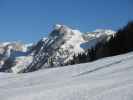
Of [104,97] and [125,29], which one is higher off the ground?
[125,29]

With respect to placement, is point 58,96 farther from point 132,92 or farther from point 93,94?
point 132,92

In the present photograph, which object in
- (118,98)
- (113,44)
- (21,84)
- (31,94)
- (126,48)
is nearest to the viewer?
(118,98)

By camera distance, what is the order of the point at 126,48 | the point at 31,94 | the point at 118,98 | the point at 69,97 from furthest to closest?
the point at 126,48 → the point at 31,94 → the point at 69,97 → the point at 118,98

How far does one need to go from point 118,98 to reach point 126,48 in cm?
5562

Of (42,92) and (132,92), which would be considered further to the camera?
(42,92)

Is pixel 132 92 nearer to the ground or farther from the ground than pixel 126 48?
nearer to the ground

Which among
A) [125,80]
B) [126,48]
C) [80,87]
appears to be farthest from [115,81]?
[126,48]

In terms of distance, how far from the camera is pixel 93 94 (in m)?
8.82

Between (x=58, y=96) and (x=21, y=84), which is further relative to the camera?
(x=21, y=84)

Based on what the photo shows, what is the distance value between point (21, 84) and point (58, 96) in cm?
491

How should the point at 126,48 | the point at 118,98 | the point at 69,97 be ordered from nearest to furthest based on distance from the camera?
the point at 118,98 < the point at 69,97 < the point at 126,48

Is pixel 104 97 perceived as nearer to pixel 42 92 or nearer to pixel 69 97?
pixel 69 97

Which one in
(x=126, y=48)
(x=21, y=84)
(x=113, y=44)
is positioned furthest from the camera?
(x=113, y=44)

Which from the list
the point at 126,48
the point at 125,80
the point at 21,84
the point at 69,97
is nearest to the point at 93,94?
the point at 69,97
